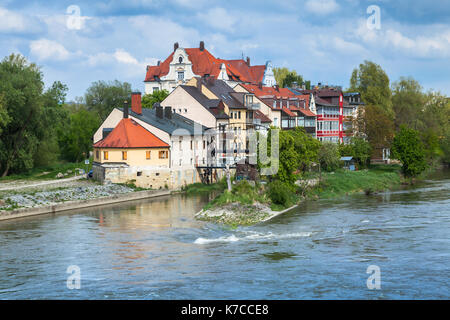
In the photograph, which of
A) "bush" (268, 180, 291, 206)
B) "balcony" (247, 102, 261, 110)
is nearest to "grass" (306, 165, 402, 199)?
"bush" (268, 180, 291, 206)

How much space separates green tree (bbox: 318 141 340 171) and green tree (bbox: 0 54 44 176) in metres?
31.1

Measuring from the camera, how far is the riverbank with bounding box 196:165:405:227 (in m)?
41.7

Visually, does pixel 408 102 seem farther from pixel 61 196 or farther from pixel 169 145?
pixel 61 196

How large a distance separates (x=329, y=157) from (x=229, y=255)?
40.0 meters

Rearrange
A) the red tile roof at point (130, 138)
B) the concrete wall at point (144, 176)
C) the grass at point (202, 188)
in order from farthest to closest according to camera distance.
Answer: the grass at point (202, 188), the red tile roof at point (130, 138), the concrete wall at point (144, 176)

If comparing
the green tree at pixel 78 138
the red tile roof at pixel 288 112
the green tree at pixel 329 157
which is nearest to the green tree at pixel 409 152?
the green tree at pixel 329 157

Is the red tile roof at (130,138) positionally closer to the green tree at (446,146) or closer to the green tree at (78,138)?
the green tree at (78,138)

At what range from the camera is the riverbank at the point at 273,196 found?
4172 centimetres

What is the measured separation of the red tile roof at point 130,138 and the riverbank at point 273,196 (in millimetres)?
14248

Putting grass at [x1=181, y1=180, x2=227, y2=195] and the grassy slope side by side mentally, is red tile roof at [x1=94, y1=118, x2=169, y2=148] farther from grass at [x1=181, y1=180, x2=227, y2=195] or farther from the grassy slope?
the grassy slope

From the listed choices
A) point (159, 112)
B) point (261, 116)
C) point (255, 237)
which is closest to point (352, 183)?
point (261, 116)

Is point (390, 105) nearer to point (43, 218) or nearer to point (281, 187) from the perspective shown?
point (281, 187)
